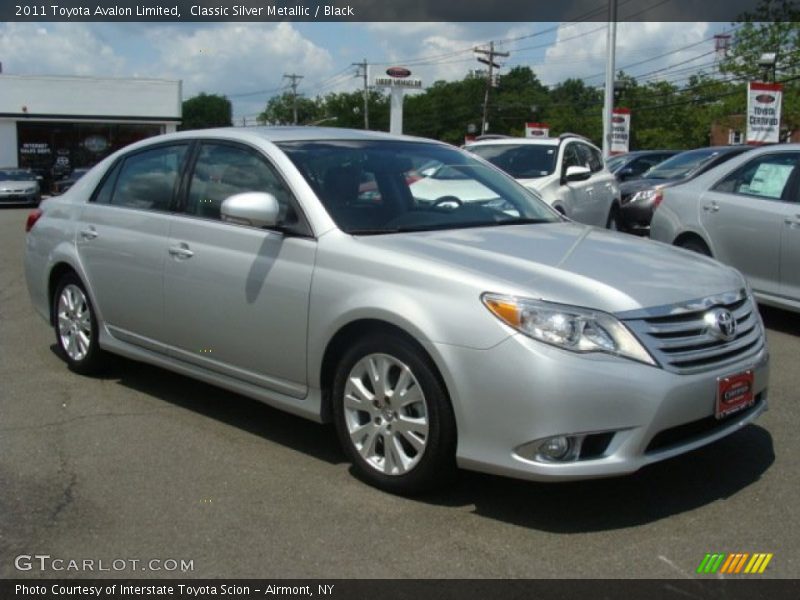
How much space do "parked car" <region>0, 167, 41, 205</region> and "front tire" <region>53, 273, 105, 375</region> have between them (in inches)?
978

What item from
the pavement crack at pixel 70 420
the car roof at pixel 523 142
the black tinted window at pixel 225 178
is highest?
the car roof at pixel 523 142

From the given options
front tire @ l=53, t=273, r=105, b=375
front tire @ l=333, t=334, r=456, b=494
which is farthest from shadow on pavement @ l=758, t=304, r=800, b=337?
front tire @ l=53, t=273, r=105, b=375

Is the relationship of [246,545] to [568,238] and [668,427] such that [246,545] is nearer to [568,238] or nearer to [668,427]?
[668,427]

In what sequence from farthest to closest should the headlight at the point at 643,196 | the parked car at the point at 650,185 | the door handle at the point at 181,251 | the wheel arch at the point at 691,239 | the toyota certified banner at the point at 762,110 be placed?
the toyota certified banner at the point at 762,110 → the headlight at the point at 643,196 → the parked car at the point at 650,185 → the wheel arch at the point at 691,239 → the door handle at the point at 181,251

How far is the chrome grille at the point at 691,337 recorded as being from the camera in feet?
12.0

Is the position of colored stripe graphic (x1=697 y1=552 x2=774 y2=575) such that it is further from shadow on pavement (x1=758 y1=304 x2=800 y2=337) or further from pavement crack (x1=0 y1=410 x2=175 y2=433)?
A: shadow on pavement (x1=758 y1=304 x2=800 y2=337)

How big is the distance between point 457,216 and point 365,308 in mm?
1049

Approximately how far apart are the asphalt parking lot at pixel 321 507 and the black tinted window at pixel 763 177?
2.81 metres

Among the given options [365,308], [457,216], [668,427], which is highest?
[457,216]

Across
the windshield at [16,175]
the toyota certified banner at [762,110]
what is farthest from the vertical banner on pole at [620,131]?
the windshield at [16,175]

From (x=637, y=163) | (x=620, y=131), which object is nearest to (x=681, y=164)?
(x=637, y=163)

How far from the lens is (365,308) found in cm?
405

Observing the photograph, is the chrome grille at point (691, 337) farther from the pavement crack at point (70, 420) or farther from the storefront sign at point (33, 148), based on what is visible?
the storefront sign at point (33, 148)
